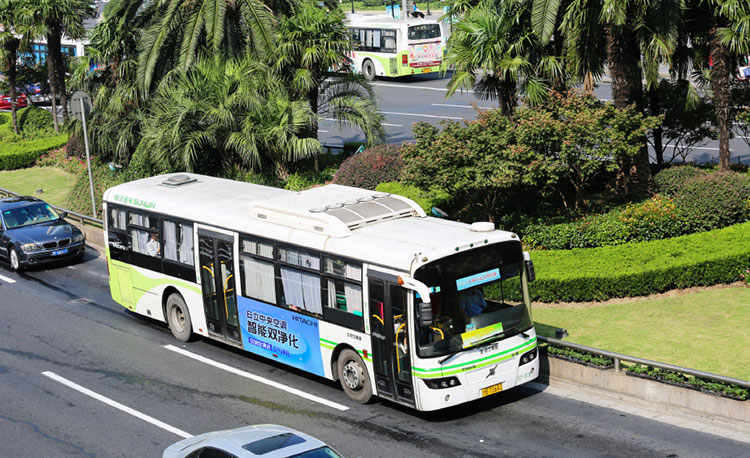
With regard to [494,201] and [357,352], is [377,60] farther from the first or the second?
[357,352]

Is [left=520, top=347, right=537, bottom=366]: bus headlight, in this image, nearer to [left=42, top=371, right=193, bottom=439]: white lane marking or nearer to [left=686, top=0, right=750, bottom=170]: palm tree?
[left=42, top=371, right=193, bottom=439]: white lane marking

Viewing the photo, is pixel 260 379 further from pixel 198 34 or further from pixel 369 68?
pixel 369 68

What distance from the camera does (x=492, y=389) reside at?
14898mm

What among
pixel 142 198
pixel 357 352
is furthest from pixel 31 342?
pixel 357 352

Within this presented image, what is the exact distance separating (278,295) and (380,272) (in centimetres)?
282

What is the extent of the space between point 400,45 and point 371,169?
26.8m

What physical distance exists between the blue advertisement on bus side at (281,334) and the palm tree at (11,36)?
2902cm

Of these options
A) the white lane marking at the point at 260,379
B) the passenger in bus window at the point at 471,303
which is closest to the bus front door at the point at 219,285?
the white lane marking at the point at 260,379

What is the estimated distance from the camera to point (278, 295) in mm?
16938

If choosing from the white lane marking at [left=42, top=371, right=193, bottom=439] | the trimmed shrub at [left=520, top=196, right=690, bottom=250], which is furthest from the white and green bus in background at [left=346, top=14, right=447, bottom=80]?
the white lane marking at [left=42, top=371, right=193, bottom=439]

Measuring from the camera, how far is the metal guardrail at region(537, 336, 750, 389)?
14.0 m

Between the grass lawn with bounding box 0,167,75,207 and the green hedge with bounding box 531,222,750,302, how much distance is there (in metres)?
21.0

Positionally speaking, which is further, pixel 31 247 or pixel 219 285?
pixel 31 247

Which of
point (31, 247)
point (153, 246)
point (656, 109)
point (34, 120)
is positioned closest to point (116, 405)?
point (153, 246)
